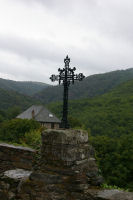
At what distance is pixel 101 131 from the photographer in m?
53.6

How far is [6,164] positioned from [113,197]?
117 inches

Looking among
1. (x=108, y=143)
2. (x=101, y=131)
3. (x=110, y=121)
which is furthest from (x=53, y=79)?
(x=110, y=121)

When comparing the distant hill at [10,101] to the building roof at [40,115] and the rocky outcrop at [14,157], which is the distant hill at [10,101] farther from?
the rocky outcrop at [14,157]

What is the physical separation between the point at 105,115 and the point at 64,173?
59.9 metres

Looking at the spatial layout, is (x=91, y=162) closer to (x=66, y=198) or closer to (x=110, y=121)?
(x=66, y=198)

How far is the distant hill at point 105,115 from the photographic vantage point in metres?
53.3

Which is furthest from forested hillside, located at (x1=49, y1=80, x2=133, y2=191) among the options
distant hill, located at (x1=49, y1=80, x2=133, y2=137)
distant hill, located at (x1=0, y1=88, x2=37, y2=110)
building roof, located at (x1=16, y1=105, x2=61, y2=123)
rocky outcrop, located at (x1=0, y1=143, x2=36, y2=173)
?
distant hill, located at (x1=0, y1=88, x2=37, y2=110)

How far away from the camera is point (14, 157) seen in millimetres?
5367

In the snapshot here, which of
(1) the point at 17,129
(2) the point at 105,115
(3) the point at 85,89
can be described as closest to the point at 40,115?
(1) the point at 17,129

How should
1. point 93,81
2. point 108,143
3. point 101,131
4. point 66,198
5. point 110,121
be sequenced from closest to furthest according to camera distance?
point 66,198 < point 108,143 < point 101,131 < point 110,121 < point 93,81

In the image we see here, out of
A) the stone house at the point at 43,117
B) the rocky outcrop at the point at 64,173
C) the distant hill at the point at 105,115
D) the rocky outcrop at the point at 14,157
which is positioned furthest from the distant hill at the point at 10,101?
the rocky outcrop at the point at 64,173

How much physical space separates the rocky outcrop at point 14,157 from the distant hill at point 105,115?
141 feet

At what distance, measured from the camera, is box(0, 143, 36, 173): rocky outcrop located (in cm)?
521

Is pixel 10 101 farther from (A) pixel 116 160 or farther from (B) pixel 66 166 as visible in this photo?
(B) pixel 66 166
